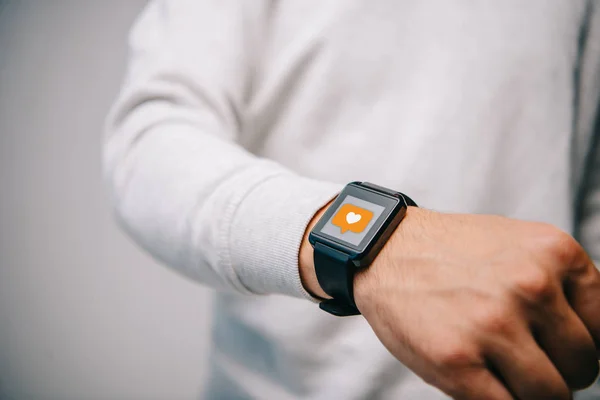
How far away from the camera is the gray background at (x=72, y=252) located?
105 cm

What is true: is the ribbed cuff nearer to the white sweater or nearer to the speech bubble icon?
the speech bubble icon

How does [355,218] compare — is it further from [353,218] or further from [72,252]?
[72,252]

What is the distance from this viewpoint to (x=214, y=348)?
0.74 meters

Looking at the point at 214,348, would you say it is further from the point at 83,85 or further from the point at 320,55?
the point at 83,85

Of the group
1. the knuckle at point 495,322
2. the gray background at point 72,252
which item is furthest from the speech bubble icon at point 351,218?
the gray background at point 72,252

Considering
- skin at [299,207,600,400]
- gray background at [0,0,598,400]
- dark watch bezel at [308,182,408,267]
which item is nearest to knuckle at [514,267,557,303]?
skin at [299,207,600,400]

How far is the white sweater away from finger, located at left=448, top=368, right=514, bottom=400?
30cm

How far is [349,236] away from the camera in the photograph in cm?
35

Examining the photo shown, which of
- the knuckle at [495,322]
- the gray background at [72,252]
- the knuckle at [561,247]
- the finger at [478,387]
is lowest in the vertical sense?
the gray background at [72,252]

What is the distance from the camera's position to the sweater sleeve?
42 centimetres

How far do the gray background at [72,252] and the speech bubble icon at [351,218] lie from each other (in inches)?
38.2

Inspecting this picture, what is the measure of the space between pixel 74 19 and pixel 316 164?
2.99 ft

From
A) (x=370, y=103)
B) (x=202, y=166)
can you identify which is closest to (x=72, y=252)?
(x=202, y=166)

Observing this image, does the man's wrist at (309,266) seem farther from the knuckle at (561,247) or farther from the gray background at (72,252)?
the gray background at (72,252)
